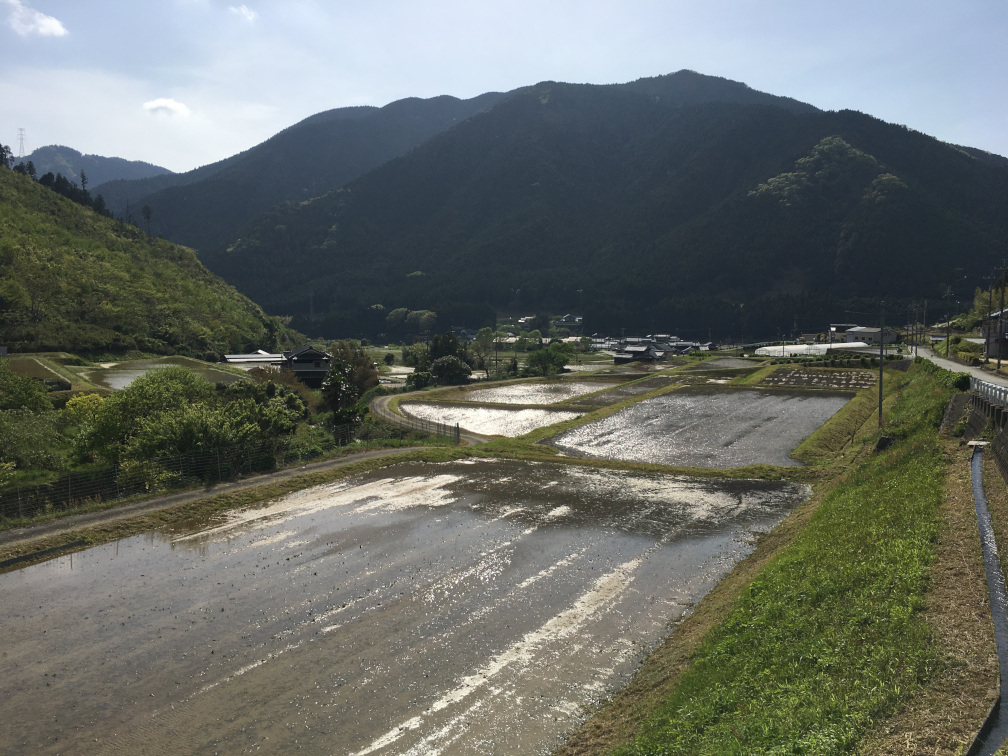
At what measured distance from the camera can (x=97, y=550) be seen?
2166 centimetres

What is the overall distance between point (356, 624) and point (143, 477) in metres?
16.6

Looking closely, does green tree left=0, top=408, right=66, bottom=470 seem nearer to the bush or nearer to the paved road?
the bush

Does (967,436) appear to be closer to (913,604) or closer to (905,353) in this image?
(913,604)

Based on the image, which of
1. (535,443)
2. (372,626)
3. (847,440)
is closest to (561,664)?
(372,626)

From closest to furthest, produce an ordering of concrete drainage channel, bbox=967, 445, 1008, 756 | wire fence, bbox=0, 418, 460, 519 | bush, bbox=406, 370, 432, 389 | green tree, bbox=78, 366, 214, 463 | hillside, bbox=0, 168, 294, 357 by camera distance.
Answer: concrete drainage channel, bbox=967, 445, 1008, 756 < wire fence, bbox=0, 418, 460, 519 < green tree, bbox=78, 366, 214, 463 < hillside, bbox=0, 168, 294, 357 < bush, bbox=406, 370, 432, 389

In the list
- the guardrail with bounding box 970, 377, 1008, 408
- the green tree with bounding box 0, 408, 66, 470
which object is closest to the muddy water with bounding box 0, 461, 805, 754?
the guardrail with bounding box 970, 377, 1008, 408

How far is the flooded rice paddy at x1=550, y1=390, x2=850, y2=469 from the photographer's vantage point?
121 ft

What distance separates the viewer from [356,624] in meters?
15.9

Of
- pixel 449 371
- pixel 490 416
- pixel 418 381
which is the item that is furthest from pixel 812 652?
pixel 449 371

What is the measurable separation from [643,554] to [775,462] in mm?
17188

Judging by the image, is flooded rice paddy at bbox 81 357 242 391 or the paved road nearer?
the paved road

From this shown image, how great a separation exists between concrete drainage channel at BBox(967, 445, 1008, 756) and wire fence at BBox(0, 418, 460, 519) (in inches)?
1108

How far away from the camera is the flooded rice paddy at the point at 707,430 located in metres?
36.9

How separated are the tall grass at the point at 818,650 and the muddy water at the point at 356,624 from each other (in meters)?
2.30
